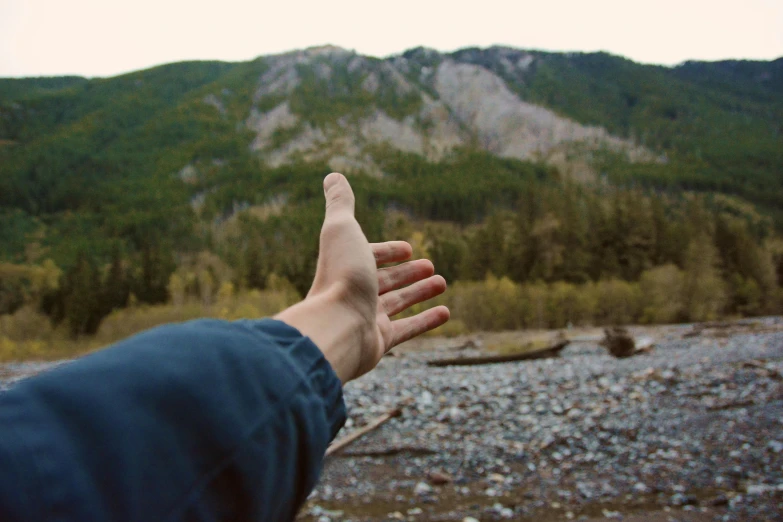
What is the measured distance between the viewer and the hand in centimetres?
126

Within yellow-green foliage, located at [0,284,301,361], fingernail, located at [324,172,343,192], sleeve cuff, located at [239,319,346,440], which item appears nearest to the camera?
sleeve cuff, located at [239,319,346,440]

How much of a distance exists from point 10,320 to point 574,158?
386ft

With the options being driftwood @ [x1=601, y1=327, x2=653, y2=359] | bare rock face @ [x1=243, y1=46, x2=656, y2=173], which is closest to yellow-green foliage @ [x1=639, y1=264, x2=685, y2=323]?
driftwood @ [x1=601, y1=327, x2=653, y2=359]

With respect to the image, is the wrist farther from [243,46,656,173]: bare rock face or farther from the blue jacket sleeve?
[243,46,656,173]: bare rock face

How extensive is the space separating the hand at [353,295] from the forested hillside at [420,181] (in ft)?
5.80

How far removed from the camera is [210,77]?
175000mm

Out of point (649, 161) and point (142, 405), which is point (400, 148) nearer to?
point (649, 161)

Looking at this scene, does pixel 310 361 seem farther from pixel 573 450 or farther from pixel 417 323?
pixel 573 450

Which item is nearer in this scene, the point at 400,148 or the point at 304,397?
the point at 304,397

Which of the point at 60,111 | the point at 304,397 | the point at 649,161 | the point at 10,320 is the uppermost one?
the point at 60,111

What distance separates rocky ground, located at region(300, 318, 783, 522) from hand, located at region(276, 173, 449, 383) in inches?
139

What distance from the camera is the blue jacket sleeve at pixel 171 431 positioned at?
22.8 inches

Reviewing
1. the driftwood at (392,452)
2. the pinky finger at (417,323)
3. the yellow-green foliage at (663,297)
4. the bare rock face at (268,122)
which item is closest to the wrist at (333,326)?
the pinky finger at (417,323)

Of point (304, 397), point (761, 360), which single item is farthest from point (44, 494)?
point (761, 360)
